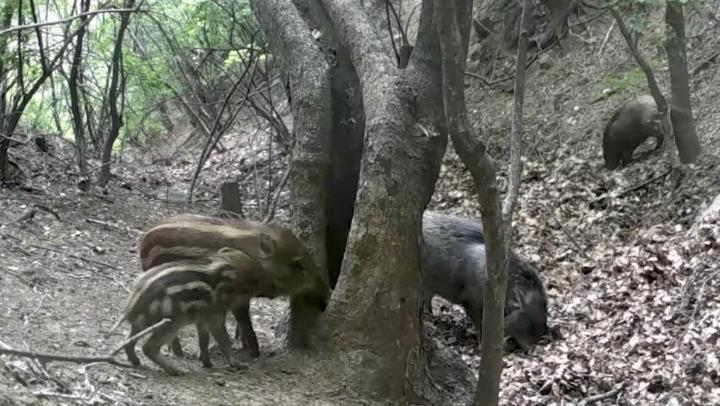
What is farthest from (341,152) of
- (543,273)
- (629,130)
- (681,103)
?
(629,130)

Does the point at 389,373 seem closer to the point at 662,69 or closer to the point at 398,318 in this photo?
the point at 398,318

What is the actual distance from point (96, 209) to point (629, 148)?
20.1 feet

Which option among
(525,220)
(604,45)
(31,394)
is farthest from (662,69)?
(31,394)

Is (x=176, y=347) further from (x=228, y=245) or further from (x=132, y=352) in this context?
(x=228, y=245)

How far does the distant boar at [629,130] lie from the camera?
10.9 m

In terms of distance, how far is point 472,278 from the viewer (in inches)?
323

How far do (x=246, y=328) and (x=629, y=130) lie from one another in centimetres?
705

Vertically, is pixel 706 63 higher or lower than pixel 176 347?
higher

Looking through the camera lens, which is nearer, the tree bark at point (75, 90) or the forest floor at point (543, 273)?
the forest floor at point (543, 273)

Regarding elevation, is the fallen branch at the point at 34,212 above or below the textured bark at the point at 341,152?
below

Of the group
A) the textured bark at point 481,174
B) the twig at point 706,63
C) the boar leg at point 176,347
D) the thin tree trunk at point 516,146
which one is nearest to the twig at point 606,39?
the twig at point 706,63

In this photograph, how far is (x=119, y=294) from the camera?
21.0 ft

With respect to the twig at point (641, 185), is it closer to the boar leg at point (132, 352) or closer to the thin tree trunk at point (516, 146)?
the thin tree trunk at point (516, 146)

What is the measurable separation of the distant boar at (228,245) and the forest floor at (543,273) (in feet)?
1.03
